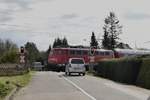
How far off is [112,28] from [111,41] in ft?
11.8

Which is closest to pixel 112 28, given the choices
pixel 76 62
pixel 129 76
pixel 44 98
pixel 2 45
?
pixel 2 45

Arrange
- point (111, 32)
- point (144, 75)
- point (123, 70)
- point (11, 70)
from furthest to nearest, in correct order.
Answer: point (111, 32) → point (11, 70) → point (123, 70) → point (144, 75)

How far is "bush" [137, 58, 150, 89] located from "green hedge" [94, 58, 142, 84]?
1.41 m

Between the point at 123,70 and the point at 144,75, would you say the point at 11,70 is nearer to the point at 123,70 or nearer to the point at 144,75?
the point at 123,70

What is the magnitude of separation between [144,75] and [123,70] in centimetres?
598

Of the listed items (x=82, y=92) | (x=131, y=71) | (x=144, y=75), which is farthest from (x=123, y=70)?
(x=82, y=92)

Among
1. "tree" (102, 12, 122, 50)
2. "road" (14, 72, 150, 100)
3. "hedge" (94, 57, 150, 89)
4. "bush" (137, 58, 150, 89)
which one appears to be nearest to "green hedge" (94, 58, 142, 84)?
"hedge" (94, 57, 150, 89)

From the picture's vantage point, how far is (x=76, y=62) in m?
52.2

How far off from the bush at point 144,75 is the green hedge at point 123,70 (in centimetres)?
141

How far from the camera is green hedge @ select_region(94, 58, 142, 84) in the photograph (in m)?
33.4

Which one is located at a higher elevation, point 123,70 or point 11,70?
point 123,70

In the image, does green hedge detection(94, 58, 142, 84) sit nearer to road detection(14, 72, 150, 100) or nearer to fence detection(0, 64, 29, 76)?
road detection(14, 72, 150, 100)

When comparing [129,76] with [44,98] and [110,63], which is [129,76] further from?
[44,98]

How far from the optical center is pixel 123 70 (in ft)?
118
